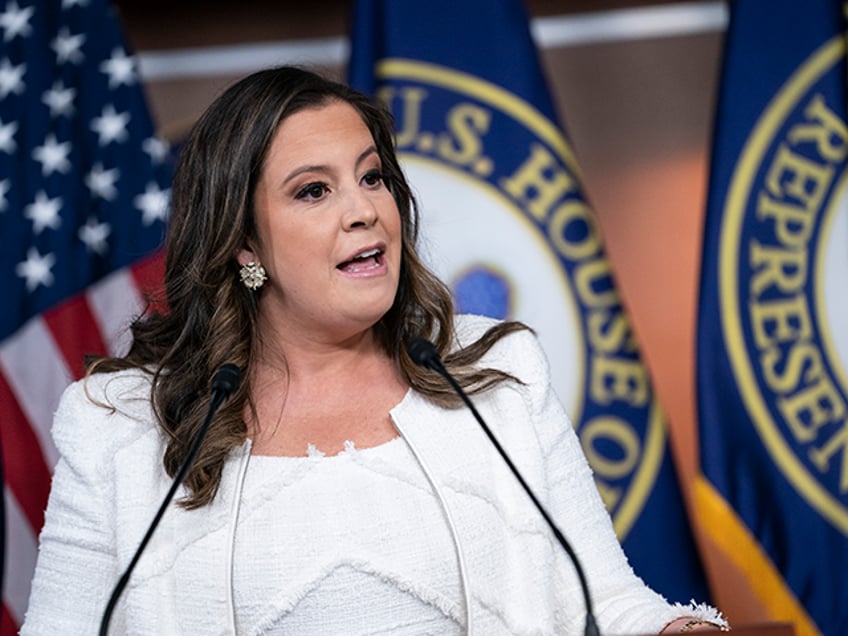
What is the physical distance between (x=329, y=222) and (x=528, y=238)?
134 centimetres

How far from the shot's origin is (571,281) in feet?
9.92

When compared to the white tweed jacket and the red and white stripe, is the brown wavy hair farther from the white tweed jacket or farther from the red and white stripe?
the red and white stripe

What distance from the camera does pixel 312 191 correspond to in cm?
181

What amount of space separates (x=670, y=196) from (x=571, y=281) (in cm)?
68

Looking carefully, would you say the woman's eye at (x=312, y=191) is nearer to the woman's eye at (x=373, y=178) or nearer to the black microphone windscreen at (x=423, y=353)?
the woman's eye at (x=373, y=178)

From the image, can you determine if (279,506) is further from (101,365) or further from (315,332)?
(101,365)

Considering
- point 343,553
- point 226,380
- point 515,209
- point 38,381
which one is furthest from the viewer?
point 515,209

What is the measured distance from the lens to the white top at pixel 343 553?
1697 mm

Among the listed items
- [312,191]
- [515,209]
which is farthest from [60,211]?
[312,191]

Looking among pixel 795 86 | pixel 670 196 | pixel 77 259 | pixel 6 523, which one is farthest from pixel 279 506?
pixel 670 196

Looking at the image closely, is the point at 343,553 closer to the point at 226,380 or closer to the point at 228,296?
the point at 226,380

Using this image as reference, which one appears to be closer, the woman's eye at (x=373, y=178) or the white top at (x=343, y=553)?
the white top at (x=343, y=553)

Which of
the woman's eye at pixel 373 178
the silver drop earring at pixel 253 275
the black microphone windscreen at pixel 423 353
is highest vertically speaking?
the woman's eye at pixel 373 178

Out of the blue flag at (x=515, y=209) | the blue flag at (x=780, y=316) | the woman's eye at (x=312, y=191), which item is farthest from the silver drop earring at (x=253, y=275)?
the blue flag at (x=780, y=316)
